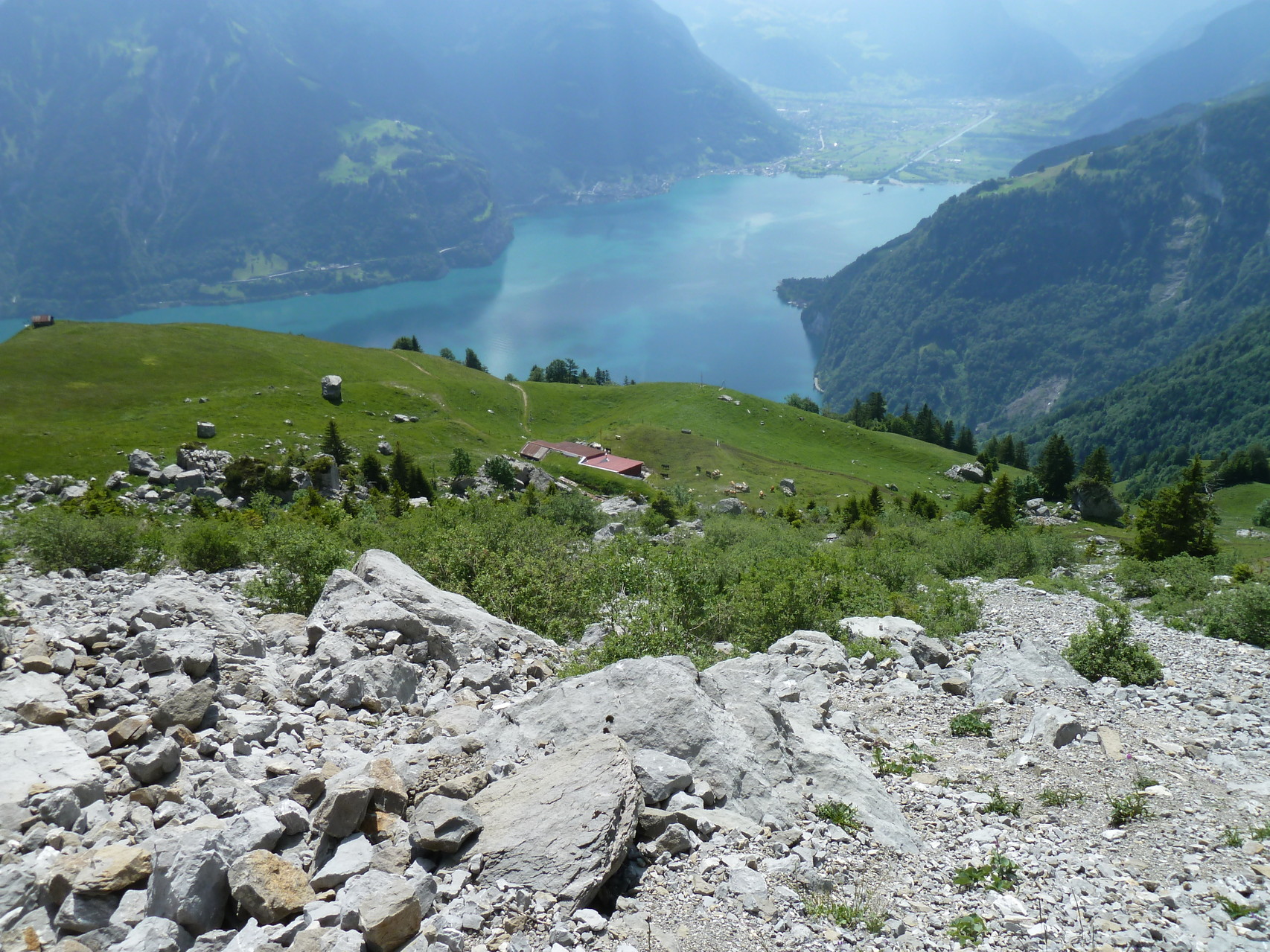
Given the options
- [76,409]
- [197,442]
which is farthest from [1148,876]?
[76,409]

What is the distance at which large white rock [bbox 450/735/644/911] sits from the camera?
1105 cm

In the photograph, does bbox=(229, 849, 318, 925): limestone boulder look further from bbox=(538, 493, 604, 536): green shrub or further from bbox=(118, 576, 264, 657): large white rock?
bbox=(538, 493, 604, 536): green shrub

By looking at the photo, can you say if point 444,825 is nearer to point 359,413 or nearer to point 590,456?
point 590,456

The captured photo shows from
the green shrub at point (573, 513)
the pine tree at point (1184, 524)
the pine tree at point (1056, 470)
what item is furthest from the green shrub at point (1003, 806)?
the pine tree at point (1056, 470)

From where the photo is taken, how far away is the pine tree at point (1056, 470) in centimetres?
14388

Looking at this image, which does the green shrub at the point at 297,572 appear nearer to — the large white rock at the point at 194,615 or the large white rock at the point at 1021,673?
the large white rock at the point at 194,615

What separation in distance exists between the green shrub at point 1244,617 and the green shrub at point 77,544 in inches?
1960

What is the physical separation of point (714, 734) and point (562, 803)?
411 centimetres

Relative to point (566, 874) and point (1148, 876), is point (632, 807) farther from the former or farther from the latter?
point (1148, 876)

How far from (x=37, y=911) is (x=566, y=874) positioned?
7.19 meters

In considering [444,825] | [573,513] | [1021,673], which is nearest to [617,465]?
[573,513]

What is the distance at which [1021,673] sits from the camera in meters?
22.2

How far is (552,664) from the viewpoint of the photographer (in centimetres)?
2359

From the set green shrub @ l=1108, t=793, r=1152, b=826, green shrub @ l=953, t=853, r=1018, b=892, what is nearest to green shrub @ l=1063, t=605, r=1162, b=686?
green shrub @ l=1108, t=793, r=1152, b=826
